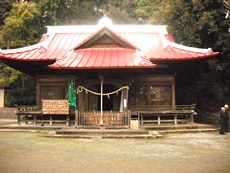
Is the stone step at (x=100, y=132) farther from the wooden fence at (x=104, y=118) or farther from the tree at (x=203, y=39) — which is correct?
the tree at (x=203, y=39)

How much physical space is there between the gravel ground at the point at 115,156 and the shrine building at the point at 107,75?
4361 mm

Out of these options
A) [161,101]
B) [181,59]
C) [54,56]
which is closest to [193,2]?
[181,59]

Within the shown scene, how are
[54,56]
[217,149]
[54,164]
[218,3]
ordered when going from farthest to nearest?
[218,3] → [54,56] → [217,149] → [54,164]

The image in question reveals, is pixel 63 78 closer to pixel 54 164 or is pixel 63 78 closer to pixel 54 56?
pixel 54 56

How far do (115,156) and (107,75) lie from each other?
27.7ft

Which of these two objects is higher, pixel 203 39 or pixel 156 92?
pixel 203 39

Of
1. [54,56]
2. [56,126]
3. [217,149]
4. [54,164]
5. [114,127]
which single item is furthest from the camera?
[54,56]

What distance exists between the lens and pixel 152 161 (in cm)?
863

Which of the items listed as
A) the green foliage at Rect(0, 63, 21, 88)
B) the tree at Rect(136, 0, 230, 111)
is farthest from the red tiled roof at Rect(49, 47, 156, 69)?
the green foliage at Rect(0, 63, 21, 88)

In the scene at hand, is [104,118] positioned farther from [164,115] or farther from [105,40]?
[105,40]

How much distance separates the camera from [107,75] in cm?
1719

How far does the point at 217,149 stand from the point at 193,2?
15235 mm

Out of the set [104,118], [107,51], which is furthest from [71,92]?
[107,51]

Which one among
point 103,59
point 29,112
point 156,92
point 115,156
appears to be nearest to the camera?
point 115,156
